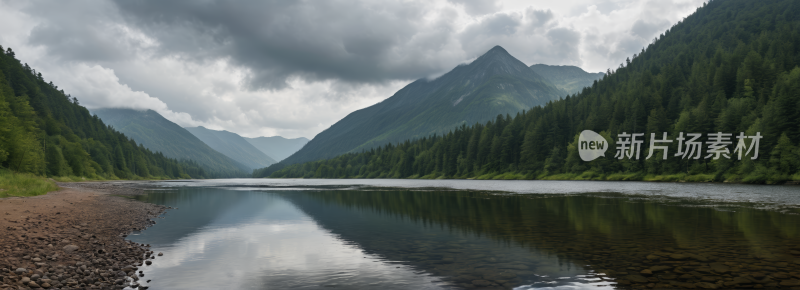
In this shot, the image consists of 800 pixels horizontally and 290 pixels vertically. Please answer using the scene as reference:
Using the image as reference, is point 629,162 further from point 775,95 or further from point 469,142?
point 469,142

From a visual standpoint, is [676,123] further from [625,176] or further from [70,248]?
[70,248]

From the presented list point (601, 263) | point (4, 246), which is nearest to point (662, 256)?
point (601, 263)

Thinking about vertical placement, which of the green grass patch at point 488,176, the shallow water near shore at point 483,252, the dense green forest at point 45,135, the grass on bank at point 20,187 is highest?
the dense green forest at point 45,135

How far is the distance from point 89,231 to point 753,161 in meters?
118

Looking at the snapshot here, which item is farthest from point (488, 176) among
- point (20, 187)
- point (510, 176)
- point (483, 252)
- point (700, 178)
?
point (483, 252)

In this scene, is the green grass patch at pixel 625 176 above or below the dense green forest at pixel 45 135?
below

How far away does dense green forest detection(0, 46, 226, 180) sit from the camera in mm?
77812

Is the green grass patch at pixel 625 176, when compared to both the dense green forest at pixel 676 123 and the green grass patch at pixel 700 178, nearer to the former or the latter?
the dense green forest at pixel 676 123

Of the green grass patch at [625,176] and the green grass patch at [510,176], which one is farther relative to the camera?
the green grass patch at [510,176]

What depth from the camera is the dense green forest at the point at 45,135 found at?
7781 centimetres

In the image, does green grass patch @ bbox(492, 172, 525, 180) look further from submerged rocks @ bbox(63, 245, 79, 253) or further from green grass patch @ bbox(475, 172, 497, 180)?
submerged rocks @ bbox(63, 245, 79, 253)

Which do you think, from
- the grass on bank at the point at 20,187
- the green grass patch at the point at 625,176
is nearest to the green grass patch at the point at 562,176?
the green grass patch at the point at 625,176

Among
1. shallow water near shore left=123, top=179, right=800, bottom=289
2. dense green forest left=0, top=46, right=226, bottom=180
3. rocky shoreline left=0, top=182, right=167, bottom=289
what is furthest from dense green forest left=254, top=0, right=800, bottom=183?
dense green forest left=0, top=46, right=226, bottom=180

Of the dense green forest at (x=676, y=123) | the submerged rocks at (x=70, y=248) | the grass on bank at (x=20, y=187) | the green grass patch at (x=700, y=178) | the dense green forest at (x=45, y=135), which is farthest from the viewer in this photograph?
the green grass patch at (x=700, y=178)
